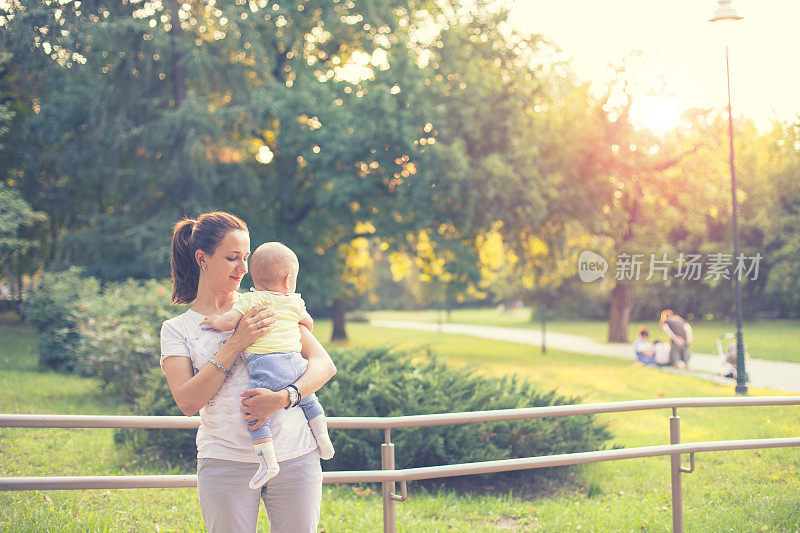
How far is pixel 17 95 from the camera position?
15.1 m

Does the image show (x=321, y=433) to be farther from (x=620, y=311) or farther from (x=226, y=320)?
(x=620, y=311)

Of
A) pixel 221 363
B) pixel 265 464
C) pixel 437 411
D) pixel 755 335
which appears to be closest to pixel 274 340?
pixel 221 363

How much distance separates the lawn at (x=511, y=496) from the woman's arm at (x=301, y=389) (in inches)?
116

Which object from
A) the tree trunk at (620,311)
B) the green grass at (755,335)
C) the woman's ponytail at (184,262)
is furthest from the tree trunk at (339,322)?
the woman's ponytail at (184,262)

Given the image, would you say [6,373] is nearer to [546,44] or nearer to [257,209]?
[257,209]

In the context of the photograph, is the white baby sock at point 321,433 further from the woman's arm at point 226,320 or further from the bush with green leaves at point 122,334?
the bush with green leaves at point 122,334

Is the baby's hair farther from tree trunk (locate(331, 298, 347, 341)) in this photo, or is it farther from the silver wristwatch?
tree trunk (locate(331, 298, 347, 341))

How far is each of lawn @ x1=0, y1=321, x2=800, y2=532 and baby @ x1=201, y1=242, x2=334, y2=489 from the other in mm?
3008

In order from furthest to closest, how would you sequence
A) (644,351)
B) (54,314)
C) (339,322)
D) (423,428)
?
(339,322)
(644,351)
(54,314)
(423,428)

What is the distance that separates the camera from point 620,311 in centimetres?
2655

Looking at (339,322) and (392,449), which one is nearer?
(392,449)

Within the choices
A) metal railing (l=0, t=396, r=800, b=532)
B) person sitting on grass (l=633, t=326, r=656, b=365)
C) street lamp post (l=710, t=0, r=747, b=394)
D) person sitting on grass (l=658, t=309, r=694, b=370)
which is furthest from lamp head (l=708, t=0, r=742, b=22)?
person sitting on grass (l=633, t=326, r=656, b=365)

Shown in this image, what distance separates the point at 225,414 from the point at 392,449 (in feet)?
4.52

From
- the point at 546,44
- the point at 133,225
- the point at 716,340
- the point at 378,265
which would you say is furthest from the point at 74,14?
the point at 378,265
